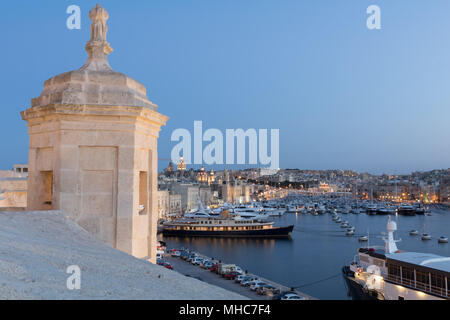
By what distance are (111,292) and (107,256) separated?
0.86m

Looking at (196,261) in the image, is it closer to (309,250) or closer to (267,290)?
(267,290)

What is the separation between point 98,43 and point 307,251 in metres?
36.1

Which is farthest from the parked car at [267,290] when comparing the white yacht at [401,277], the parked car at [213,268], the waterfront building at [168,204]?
the waterfront building at [168,204]

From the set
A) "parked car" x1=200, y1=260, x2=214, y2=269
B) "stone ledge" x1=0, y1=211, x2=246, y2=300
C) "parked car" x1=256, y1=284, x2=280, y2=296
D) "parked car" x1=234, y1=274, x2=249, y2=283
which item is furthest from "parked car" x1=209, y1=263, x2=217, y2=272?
"stone ledge" x1=0, y1=211, x2=246, y2=300

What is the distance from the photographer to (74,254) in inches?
105

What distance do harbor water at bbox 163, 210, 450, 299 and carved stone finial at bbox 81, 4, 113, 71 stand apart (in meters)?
21.3

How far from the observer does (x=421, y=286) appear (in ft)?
53.3

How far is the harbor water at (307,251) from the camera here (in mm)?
26531

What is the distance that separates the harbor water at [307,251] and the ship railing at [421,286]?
536 cm

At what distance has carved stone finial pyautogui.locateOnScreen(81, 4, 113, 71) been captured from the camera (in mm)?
4172

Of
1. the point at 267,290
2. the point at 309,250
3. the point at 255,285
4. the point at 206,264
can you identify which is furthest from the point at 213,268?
the point at 309,250

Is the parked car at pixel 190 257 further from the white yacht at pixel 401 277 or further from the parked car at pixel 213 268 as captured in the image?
the white yacht at pixel 401 277
